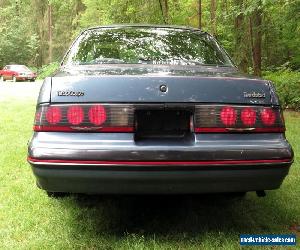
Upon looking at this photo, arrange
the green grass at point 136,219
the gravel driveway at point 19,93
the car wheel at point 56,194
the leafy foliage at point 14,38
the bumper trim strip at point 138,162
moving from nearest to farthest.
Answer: the bumper trim strip at point 138,162
the green grass at point 136,219
the car wheel at point 56,194
the gravel driveway at point 19,93
the leafy foliage at point 14,38

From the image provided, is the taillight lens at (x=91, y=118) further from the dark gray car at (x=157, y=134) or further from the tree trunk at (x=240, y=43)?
the tree trunk at (x=240, y=43)

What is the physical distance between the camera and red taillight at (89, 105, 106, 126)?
112 inches

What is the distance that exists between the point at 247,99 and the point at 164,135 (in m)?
0.61

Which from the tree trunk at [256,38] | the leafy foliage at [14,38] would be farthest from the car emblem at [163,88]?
the leafy foliage at [14,38]

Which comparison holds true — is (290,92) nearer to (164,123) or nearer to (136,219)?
(136,219)

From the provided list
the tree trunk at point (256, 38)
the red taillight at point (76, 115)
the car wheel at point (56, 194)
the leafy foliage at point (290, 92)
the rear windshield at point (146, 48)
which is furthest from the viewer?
the tree trunk at point (256, 38)

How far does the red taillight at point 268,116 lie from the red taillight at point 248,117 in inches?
2.7

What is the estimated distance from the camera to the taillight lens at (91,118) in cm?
285

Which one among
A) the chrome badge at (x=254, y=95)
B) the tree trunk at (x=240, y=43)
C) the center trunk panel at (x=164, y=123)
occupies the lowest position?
the tree trunk at (x=240, y=43)

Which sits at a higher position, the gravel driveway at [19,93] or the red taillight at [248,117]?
the red taillight at [248,117]

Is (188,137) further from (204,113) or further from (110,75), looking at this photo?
(110,75)

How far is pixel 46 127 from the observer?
289 cm

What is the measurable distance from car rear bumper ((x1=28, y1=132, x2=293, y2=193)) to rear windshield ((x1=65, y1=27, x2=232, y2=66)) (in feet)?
3.51

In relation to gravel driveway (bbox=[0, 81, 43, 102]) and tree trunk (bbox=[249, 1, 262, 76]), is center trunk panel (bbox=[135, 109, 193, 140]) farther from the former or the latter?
gravel driveway (bbox=[0, 81, 43, 102])
